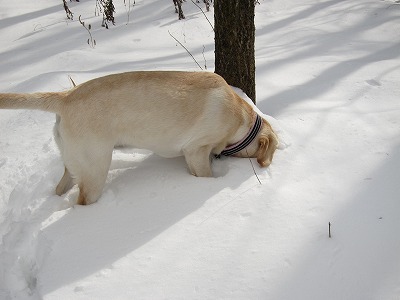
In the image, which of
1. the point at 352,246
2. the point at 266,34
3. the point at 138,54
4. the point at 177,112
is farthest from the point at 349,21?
the point at 352,246

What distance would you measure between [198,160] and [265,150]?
50 centimetres

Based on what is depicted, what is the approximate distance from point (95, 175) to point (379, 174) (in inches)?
74.9

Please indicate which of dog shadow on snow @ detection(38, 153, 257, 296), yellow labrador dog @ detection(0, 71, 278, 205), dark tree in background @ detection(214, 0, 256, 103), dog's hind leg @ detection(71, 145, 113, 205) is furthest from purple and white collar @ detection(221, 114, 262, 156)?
dog's hind leg @ detection(71, 145, 113, 205)

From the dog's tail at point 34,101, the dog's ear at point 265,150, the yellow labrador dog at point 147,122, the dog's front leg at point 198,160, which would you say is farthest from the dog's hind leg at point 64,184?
the dog's ear at point 265,150

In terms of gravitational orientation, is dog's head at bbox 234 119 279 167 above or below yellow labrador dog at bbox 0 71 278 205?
below

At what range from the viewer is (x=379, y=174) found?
2.64 m

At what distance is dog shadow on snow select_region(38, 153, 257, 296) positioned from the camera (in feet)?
6.91

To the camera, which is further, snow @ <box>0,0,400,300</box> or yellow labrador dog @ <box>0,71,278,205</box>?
yellow labrador dog @ <box>0,71,278,205</box>

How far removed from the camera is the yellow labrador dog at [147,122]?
248 centimetres

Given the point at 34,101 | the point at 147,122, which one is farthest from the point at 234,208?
the point at 34,101

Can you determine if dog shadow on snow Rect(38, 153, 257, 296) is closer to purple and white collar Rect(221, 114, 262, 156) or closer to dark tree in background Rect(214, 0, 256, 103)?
purple and white collar Rect(221, 114, 262, 156)

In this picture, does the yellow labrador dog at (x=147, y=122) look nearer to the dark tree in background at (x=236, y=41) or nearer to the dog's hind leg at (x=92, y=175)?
the dog's hind leg at (x=92, y=175)

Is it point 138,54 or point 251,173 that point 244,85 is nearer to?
point 251,173

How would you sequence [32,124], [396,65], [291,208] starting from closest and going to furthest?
[291,208] < [32,124] < [396,65]
